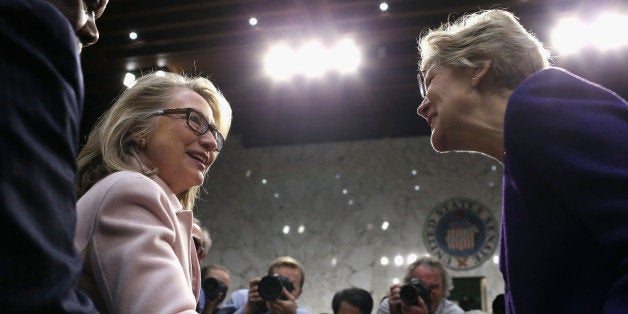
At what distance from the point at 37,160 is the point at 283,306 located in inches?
122

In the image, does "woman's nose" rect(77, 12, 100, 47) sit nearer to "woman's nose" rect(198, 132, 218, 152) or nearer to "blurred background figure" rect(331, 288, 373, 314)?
"woman's nose" rect(198, 132, 218, 152)

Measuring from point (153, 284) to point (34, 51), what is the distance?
0.45 metres

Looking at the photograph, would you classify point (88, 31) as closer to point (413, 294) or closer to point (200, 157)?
point (200, 157)

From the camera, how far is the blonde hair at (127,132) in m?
1.30

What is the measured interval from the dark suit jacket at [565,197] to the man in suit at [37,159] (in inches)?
27.2

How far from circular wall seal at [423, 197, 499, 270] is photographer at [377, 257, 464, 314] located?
284 centimetres

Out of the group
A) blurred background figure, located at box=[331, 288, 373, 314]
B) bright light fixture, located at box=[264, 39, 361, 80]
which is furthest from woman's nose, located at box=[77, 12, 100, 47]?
bright light fixture, located at box=[264, 39, 361, 80]

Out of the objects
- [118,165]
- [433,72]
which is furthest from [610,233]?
[118,165]

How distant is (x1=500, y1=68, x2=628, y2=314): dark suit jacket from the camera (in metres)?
0.90

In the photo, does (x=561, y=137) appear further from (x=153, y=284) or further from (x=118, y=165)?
(x=118, y=165)

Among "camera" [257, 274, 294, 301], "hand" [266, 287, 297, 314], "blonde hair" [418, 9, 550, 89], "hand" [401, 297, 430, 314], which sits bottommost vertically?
"hand" [401, 297, 430, 314]

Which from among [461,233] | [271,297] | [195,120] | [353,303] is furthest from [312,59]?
[195,120]

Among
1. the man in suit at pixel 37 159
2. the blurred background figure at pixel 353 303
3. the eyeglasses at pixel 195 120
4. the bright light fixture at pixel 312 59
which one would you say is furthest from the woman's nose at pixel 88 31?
the bright light fixture at pixel 312 59

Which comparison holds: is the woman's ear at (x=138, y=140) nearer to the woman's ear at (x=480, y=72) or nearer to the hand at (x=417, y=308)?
the woman's ear at (x=480, y=72)
